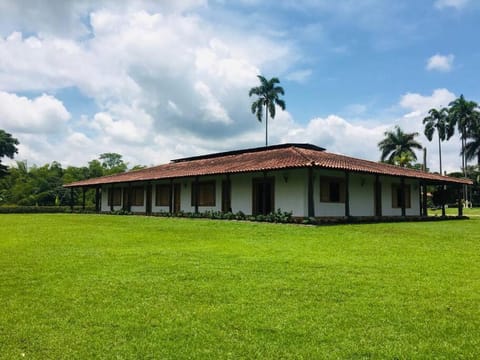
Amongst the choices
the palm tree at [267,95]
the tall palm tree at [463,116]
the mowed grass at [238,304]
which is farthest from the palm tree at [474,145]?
the mowed grass at [238,304]

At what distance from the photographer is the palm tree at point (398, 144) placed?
164 feet

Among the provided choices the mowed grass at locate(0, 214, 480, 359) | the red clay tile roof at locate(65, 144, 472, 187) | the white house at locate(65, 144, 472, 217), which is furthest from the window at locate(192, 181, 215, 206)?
the mowed grass at locate(0, 214, 480, 359)

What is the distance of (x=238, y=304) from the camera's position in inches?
189

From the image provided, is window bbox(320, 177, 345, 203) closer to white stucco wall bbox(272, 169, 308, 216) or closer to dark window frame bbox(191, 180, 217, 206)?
white stucco wall bbox(272, 169, 308, 216)

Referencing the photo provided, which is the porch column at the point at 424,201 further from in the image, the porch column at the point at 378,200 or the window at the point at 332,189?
the window at the point at 332,189

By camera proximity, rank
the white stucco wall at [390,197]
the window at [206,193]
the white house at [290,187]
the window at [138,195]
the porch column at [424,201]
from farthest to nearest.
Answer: the window at [138,195] < the porch column at [424,201] < the window at [206,193] < the white stucco wall at [390,197] < the white house at [290,187]

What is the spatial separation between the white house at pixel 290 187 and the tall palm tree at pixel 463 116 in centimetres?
2817

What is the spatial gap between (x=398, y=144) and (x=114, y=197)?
113ft

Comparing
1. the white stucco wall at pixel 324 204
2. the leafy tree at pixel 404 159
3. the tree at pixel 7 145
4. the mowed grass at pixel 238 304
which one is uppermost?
the tree at pixel 7 145

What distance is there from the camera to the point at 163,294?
5.22 metres

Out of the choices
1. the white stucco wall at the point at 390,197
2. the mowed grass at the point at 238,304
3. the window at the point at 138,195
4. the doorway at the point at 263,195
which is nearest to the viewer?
the mowed grass at the point at 238,304

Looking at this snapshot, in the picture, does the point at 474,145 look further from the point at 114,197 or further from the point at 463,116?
the point at 114,197

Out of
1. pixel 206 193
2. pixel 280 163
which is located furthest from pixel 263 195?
pixel 206 193

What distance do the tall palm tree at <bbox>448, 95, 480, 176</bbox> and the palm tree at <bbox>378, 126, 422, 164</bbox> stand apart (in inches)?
203
